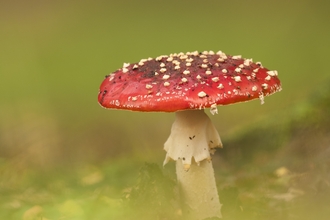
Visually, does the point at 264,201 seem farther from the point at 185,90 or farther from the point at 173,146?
the point at 185,90

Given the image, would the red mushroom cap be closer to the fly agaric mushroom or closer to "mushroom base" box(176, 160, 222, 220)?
the fly agaric mushroom

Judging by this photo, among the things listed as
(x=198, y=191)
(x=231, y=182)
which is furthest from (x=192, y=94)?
(x=231, y=182)

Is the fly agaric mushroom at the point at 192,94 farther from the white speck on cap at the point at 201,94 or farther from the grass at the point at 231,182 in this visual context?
the grass at the point at 231,182

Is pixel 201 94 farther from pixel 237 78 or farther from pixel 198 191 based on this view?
pixel 198 191

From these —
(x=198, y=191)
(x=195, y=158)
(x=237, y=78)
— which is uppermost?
(x=237, y=78)

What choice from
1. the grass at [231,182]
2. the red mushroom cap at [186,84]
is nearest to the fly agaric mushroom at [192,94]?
the red mushroom cap at [186,84]

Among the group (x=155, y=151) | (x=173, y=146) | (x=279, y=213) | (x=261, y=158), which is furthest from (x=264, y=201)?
(x=155, y=151)

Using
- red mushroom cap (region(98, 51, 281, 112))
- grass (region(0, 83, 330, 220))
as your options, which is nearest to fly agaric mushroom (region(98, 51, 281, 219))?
red mushroom cap (region(98, 51, 281, 112))

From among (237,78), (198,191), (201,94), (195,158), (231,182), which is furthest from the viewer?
(231,182)
